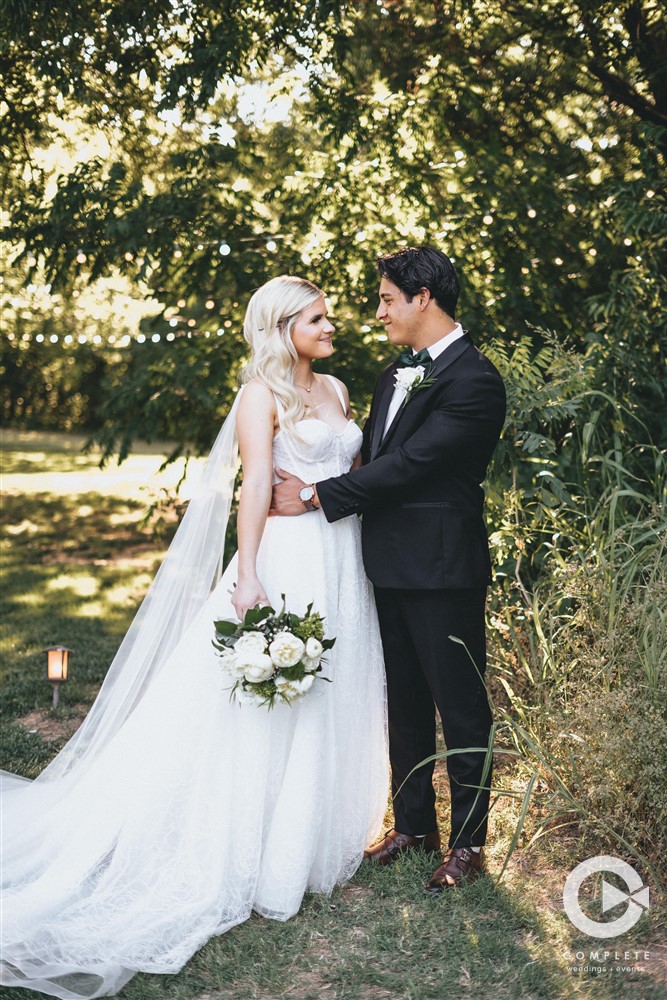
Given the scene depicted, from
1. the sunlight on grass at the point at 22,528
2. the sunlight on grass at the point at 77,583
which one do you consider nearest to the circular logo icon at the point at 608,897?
the sunlight on grass at the point at 77,583

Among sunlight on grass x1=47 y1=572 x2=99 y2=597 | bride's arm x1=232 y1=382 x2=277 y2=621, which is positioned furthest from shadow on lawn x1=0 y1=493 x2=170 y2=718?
bride's arm x1=232 y1=382 x2=277 y2=621

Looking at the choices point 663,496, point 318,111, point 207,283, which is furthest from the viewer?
point 207,283

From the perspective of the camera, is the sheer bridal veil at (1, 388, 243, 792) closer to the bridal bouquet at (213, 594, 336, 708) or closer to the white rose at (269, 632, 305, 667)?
the bridal bouquet at (213, 594, 336, 708)

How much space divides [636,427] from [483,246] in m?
1.52

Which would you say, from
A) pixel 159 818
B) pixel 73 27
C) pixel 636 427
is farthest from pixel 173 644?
pixel 73 27

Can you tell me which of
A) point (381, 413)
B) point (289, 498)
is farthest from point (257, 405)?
point (381, 413)

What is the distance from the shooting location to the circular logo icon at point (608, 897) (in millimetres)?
3043

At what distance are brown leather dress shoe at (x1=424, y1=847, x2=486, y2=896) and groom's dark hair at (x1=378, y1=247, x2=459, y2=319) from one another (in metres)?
2.02

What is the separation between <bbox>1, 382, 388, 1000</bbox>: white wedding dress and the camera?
3020mm

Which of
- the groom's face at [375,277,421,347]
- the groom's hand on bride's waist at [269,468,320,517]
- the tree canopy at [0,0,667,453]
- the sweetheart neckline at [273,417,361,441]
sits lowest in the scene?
the groom's hand on bride's waist at [269,468,320,517]

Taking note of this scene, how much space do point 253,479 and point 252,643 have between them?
63cm

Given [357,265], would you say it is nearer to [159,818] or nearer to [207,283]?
[207,283]

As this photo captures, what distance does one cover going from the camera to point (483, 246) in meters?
5.73

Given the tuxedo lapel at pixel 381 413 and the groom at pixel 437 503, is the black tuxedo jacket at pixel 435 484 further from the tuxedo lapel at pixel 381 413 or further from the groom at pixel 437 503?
the tuxedo lapel at pixel 381 413
